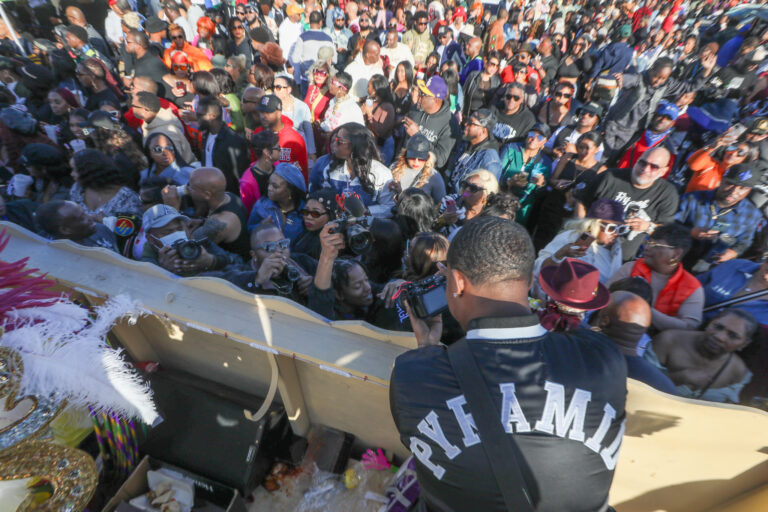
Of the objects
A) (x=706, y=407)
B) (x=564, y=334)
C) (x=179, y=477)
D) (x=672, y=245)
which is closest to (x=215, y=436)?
(x=179, y=477)

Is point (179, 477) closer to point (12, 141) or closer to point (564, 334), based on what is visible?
point (564, 334)

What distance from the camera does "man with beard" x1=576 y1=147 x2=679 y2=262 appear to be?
3.13m

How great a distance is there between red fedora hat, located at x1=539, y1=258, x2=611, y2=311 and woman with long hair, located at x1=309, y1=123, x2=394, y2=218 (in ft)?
6.74

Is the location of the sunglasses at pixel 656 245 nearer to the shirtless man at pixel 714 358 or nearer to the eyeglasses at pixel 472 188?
the shirtless man at pixel 714 358

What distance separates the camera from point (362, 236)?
200 cm

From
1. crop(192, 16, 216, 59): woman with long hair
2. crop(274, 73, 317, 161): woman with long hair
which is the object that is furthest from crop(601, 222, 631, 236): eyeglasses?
crop(192, 16, 216, 59): woman with long hair

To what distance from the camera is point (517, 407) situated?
0.98 m

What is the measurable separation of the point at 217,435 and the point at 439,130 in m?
4.23

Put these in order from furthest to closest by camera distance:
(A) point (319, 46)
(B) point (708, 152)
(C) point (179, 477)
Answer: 1. (A) point (319, 46)
2. (B) point (708, 152)
3. (C) point (179, 477)

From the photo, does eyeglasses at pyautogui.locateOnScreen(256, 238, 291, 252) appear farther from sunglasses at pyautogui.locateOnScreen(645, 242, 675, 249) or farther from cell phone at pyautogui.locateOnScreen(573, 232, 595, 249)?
sunglasses at pyautogui.locateOnScreen(645, 242, 675, 249)

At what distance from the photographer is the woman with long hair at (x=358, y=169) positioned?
11.4 feet

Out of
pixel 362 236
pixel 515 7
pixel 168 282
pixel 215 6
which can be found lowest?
pixel 168 282

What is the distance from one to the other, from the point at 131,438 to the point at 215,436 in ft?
1.34

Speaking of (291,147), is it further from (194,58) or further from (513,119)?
(194,58)
